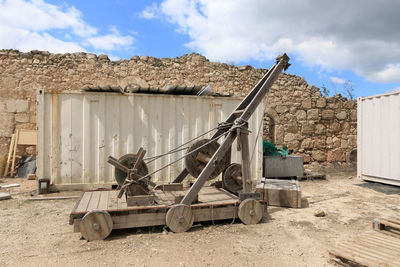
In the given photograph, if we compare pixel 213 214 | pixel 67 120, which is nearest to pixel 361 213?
pixel 213 214

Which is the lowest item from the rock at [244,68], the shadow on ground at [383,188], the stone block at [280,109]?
the shadow on ground at [383,188]

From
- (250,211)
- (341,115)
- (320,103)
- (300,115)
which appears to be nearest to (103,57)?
(300,115)

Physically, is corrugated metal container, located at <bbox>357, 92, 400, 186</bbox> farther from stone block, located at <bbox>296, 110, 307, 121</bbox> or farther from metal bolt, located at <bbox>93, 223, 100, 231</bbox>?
metal bolt, located at <bbox>93, 223, 100, 231</bbox>

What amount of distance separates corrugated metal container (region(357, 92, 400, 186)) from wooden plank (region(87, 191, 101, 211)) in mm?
6427

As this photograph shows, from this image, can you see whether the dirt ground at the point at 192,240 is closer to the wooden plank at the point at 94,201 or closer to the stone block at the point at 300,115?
the wooden plank at the point at 94,201

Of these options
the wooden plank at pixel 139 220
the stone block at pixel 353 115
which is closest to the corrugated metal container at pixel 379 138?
the stone block at pixel 353 115

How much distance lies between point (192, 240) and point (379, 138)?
567 centimetres

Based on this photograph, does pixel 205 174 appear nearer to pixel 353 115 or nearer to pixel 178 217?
pixel 178 217

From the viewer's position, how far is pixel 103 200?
4074mm

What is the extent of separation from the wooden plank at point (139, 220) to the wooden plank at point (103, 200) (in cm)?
28

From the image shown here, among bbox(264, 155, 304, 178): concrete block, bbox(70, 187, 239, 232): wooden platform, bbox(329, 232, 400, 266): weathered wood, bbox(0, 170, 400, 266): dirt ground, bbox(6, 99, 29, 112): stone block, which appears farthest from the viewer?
bbox(6, 99, 29, 112): stone block

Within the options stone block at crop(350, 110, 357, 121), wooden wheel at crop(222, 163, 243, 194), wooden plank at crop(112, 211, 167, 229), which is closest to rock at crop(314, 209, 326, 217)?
wooden wheel at crop(222, 163, 243, 194)

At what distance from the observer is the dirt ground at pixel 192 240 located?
3031mm

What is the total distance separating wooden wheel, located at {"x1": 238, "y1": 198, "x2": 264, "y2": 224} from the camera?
13.2ft
